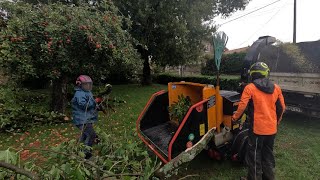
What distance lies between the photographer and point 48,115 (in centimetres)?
754

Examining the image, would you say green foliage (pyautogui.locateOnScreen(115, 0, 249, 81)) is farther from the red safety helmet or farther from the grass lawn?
the red safety helmet

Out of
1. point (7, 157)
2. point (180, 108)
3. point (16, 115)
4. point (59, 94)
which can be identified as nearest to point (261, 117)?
point (180, 108)

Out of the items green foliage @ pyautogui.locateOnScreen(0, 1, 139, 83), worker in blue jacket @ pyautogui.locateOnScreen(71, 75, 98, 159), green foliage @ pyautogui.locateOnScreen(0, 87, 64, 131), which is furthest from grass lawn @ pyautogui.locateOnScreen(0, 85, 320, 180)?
green foliage @ pyautogui.locateOnScreen(0, 1, 139, 83)

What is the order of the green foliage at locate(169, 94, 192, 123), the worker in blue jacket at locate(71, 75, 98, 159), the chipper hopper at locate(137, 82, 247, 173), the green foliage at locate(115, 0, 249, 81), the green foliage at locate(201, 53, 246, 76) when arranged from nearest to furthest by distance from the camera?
1. the chipper hopper at locate(137, 82, 247, 173)
2. the worker in blue jacket at locate(71, 75, 98, 159)
3. the green foliage at locate(169, 94, 192, 123)
4. the green foliage at locate(115, 0, 249, 81)
5. the green foliage at locate(201, 53, 246, 76)

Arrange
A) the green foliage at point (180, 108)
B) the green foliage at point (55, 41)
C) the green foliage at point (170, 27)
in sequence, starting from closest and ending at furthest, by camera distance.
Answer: the green foliage at point (180, 108) < the green foliage at point (55, 41) < the green foliage at point (170, 27)

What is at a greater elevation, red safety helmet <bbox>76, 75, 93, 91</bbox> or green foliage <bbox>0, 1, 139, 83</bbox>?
green foliage <bbox>0, 1, 139, 83</bbox>

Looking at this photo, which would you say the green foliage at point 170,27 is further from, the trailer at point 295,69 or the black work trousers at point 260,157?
the black work trousers at point 260,157

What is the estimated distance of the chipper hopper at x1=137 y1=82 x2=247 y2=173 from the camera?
12.4 feet

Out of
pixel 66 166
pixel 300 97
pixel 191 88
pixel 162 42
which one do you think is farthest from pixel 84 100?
pixel 162 42

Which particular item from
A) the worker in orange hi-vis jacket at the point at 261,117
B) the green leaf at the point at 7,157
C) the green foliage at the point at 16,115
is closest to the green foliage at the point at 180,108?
the worker in orange hi-vis jacket at the point at 261,117

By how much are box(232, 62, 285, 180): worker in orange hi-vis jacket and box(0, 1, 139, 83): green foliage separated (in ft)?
14.6

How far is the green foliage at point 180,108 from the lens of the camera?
16.1 ft

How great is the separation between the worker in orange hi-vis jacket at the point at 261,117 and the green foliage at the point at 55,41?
445 cm

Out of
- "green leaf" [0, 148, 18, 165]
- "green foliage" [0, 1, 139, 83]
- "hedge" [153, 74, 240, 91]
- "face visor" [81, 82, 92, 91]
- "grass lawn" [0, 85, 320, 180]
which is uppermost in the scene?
"green foliage" [0, 1, 139, 83]
